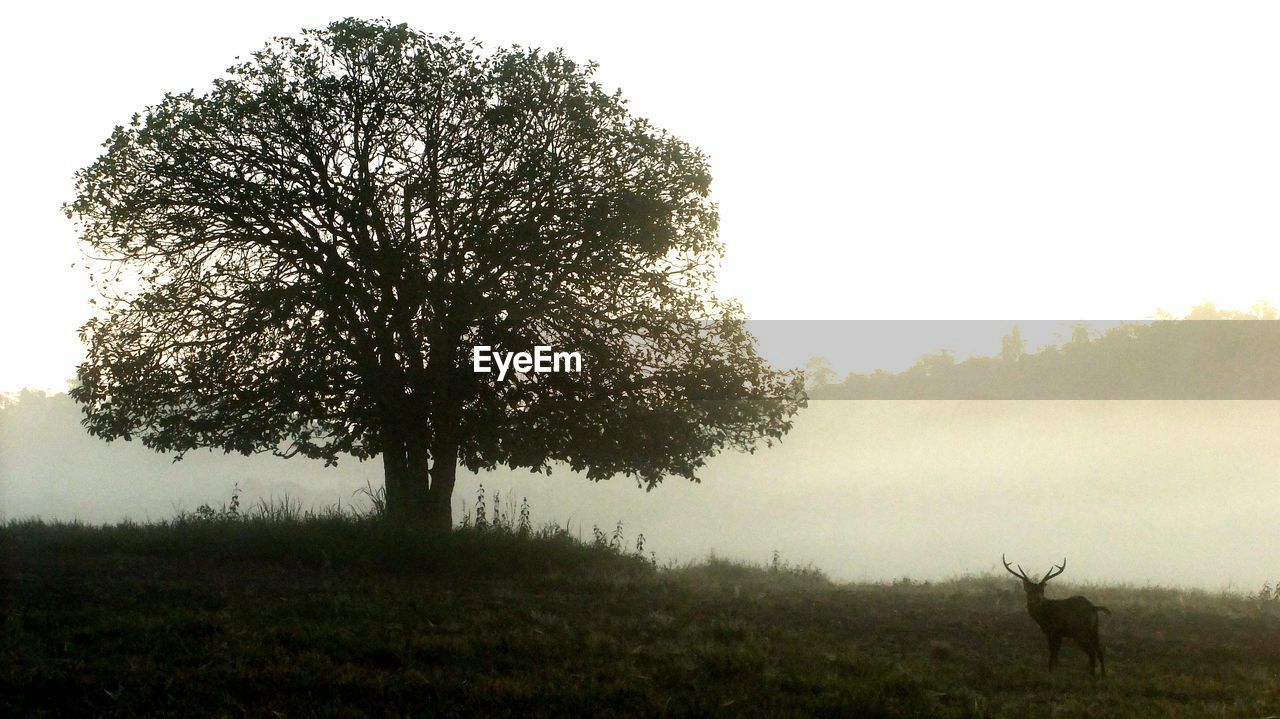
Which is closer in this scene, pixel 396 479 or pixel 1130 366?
pixel 396 479

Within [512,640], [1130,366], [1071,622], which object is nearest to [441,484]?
[512,640]

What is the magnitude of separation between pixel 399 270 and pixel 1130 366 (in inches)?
2919

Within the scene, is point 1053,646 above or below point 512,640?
below

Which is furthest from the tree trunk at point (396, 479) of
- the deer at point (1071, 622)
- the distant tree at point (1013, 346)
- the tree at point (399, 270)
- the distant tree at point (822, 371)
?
the distant tree at point (1013, 346)

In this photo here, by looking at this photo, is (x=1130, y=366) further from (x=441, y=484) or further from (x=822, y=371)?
(x=441, y=484)

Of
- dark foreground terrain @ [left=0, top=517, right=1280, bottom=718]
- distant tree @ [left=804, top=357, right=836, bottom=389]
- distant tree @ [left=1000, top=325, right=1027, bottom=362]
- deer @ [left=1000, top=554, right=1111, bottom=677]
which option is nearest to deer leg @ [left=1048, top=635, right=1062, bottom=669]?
deer @ [left=1000, top=554, right=1111, bottom=677]

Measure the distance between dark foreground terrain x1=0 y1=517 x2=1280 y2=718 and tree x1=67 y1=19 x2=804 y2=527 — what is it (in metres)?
2.41

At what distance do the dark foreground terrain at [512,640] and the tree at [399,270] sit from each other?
95.0 inches

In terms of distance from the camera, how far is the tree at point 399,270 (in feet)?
56.0

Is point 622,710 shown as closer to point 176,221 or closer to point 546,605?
point 546,605

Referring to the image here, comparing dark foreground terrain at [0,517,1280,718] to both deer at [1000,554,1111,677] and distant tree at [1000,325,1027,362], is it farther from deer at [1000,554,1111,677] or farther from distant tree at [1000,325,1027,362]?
distant tree at [1000,325,1027,362]

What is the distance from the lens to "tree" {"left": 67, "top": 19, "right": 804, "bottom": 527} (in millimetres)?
17062

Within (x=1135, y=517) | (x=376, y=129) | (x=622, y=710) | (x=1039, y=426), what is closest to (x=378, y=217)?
(x=376, y=129)

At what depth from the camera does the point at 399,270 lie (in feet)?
56.3
